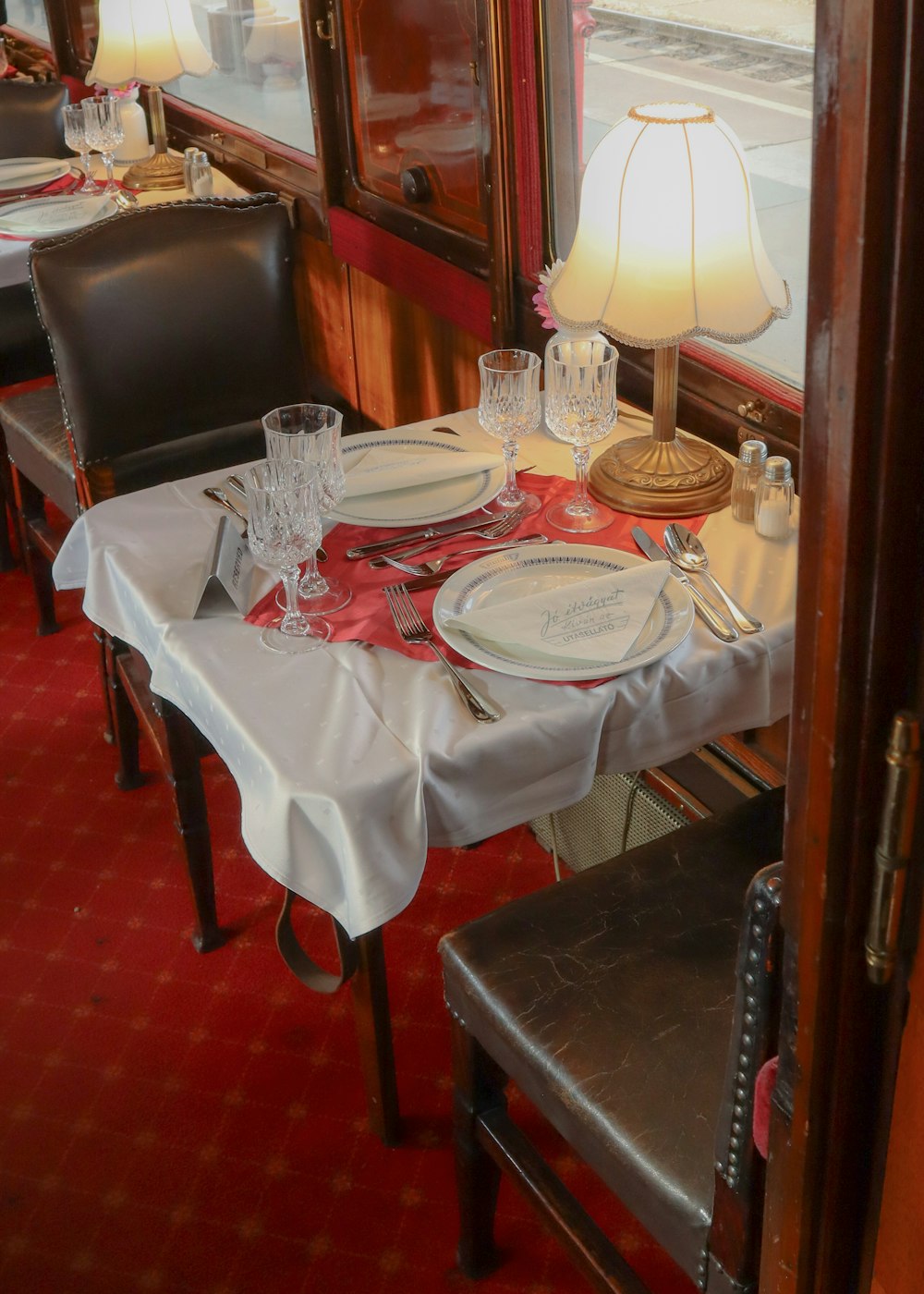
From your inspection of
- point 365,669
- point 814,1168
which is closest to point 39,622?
point 365,669

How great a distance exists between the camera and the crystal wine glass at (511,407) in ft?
5.35

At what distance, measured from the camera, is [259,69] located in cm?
310

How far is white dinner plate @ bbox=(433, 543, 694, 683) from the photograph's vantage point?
1288mm

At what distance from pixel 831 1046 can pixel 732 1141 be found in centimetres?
36

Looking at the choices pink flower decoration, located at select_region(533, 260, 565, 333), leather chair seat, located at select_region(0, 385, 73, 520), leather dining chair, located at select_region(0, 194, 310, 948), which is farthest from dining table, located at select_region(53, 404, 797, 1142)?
leather chair seat, located at select_region(0, 385, 73, 520)

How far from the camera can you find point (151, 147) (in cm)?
331

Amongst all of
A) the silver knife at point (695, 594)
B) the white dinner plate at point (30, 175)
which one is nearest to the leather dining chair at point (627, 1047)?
the silver knife at point (695, 594)

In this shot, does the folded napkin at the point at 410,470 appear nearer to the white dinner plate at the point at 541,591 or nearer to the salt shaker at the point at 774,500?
the white dinner plate at the point at 541,591

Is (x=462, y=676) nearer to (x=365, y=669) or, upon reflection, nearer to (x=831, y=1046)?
(x=365, y=669)

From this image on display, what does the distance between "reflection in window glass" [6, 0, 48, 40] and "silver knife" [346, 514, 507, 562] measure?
13.6 ft

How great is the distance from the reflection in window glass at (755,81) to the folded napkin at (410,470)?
41cm

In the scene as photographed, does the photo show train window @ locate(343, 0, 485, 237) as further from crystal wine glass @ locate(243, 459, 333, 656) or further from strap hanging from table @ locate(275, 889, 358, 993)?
strap hanging from table @ locate(275, 889, 358, 993)

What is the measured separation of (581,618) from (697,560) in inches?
7.9

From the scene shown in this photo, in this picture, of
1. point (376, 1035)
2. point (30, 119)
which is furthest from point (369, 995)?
point (30, 119)
